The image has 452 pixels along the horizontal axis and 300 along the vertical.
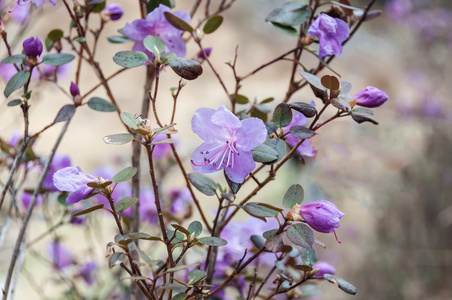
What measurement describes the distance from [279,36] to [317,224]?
5.42 m

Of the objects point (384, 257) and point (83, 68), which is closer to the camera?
→ point (384, 257)

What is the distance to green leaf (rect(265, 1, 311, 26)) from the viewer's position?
686mm

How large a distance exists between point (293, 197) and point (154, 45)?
24cm

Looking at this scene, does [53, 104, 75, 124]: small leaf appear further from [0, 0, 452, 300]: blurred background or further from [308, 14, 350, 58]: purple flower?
[0, 0, 452, 300]: blurred background

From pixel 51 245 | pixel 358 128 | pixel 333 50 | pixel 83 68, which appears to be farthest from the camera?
pixel 83 68

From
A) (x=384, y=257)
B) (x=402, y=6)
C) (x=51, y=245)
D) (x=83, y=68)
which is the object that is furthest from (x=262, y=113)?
(x=83, y=68)

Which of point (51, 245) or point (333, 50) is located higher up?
point (333, 50)

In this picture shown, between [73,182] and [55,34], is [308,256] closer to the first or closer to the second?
[73,182]

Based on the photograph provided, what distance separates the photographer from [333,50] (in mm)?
644

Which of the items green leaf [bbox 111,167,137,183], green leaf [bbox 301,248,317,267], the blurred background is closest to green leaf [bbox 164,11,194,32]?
green leaf [bbox 111,167,137,183]

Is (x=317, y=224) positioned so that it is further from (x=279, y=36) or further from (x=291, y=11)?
(x=279, y=36)

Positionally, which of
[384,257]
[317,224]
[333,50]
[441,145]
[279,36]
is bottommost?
[279,36]

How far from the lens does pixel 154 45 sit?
1.86 feet

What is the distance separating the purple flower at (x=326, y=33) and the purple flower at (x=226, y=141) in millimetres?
169
